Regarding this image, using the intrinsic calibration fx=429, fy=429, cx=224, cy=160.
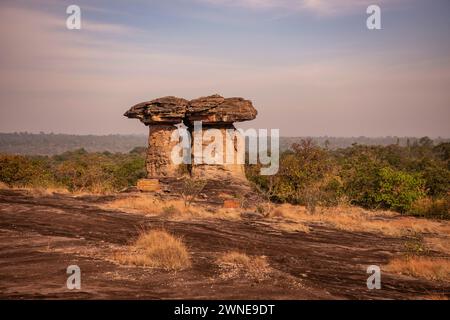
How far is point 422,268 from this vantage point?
11336 millimetres

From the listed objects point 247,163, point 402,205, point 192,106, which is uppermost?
point 192,106

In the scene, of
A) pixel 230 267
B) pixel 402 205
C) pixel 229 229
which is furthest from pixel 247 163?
pixel 230 267

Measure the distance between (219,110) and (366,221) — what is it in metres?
10.8

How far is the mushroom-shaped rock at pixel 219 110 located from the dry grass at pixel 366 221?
7.00 m

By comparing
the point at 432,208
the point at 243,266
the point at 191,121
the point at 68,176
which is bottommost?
the point at 432,208

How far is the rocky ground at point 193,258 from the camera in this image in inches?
345

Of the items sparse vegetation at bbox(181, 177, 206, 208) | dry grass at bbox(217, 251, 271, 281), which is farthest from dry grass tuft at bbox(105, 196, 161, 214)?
dry grass at bbox(217, 251, 271, 281)

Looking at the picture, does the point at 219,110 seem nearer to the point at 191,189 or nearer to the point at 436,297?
the point at 191,189

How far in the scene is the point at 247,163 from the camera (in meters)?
33.2

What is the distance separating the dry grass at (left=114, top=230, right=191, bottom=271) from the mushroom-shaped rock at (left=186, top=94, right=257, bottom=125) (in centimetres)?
1496

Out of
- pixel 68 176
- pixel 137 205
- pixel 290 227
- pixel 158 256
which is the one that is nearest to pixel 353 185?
pixel 290 227

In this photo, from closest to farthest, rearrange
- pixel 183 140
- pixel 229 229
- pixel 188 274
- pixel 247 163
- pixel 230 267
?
1. pixel 188 274
2. pixel 230 267
3. pixel 229 229
4. pixel 183 140
5. pixel 247 163
